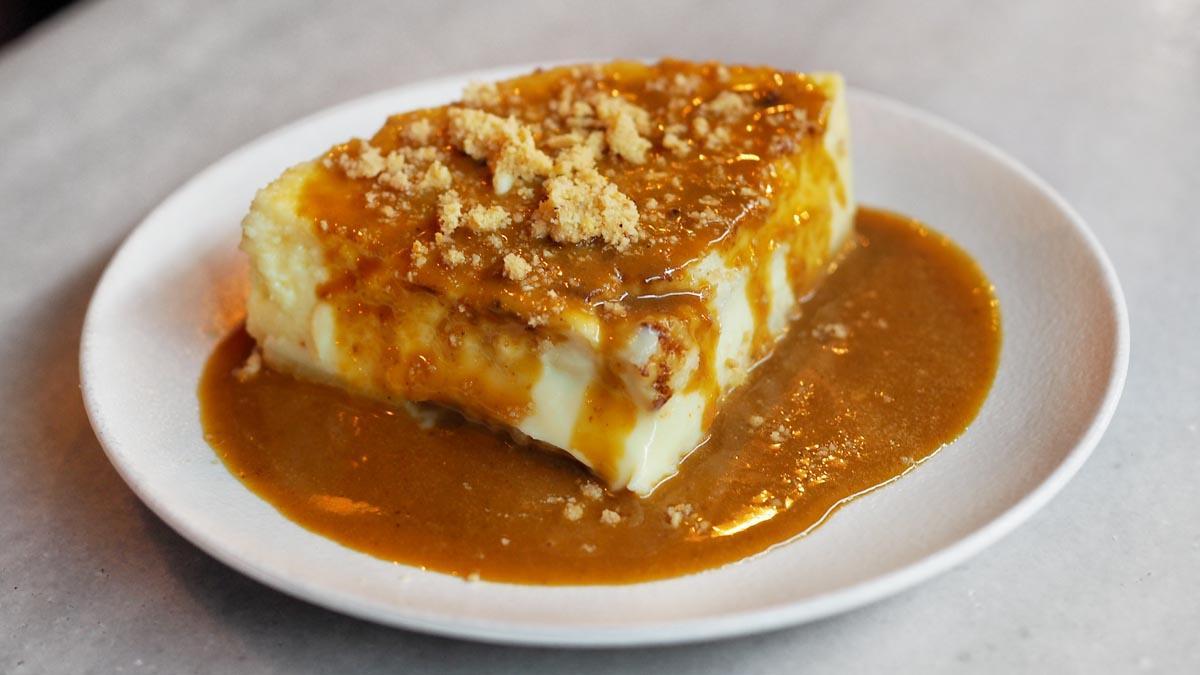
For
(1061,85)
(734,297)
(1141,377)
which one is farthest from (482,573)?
(1061,85)

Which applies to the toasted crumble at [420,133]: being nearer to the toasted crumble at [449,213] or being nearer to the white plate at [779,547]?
the toasted crumble at [449,213]

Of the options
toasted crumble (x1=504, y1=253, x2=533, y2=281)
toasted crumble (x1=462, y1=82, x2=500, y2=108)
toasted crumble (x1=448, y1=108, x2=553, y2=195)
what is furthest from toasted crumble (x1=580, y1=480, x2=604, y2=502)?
toasted crumble (x1=462, y1=82, x2=500, y2=108)

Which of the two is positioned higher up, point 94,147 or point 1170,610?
point 1170,610

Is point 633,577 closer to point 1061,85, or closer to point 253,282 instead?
point 253,282

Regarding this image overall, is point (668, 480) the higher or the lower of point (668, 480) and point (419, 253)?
the lower

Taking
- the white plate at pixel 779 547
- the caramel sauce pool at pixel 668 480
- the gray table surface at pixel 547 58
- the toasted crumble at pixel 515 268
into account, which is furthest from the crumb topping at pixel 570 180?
the gray table surface at pixel 547 58

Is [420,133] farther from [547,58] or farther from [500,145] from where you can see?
[547,58]

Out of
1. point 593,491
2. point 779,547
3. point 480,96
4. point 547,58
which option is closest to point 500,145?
point 480,96
